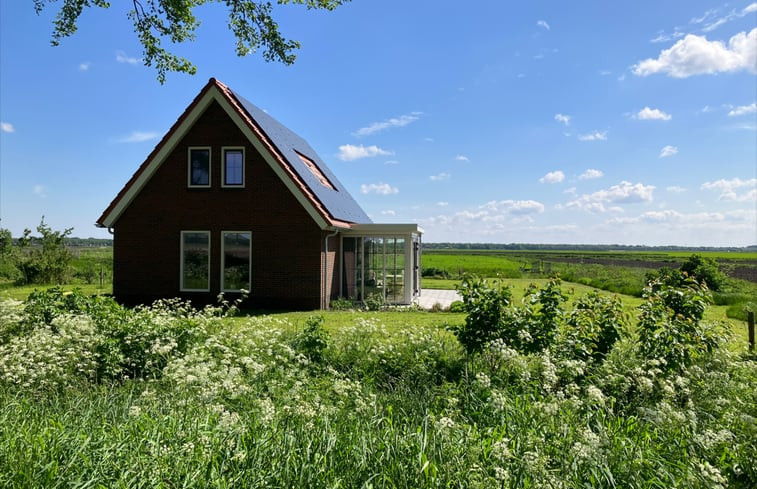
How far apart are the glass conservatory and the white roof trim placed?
2939 millimetres

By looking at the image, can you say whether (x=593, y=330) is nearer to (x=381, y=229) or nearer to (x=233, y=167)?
(x=381, y=229)

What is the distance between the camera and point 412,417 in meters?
4.22

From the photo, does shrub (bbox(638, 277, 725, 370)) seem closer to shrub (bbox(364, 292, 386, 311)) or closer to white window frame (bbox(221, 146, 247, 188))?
shrub (bbox(364, 292, 386, 311))

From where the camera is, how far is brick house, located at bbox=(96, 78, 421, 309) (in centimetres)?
1397

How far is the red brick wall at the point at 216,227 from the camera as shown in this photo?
45.9ft

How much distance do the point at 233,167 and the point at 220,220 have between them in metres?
1.65

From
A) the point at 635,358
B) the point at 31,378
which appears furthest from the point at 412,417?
the point at 31,378

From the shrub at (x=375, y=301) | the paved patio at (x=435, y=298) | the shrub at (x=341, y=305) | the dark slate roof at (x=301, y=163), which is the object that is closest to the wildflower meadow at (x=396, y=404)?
the shrub at (x=341, y=305)

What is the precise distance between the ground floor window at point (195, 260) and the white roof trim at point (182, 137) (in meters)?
2.01

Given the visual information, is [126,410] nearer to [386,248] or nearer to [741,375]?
[741,375]

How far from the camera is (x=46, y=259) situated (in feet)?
66.9

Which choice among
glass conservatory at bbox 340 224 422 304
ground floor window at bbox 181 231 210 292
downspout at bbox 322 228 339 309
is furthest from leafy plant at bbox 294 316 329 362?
glass conservatory at bbox 340 224 422 304

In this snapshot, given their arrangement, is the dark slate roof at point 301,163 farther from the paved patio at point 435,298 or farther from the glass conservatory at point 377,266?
the paved patio at point 435,298

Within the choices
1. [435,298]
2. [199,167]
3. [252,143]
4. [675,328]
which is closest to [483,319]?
[675,328]
